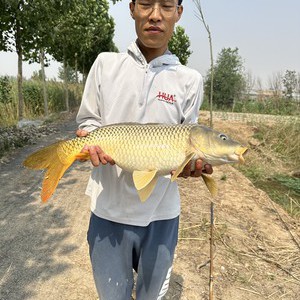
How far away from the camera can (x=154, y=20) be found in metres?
1.78

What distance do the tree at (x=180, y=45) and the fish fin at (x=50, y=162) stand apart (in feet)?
89.3

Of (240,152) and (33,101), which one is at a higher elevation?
(240,152)

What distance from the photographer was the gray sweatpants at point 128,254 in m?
1.83

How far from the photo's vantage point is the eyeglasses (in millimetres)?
1791

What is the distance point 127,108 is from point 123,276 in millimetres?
877

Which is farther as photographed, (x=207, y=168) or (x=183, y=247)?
(x=183, y=247)

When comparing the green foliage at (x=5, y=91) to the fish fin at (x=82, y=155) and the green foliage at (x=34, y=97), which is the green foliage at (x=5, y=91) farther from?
the fish fin at (x=82, y=155)

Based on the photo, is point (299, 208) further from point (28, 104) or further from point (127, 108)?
point (28, 104)

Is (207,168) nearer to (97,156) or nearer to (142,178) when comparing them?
(142,178)

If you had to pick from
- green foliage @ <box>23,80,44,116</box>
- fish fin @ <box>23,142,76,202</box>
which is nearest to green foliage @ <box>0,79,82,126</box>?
green foliage @ <box>23,80,44,116</box>

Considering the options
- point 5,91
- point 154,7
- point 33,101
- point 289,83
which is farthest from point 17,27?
point 289,83

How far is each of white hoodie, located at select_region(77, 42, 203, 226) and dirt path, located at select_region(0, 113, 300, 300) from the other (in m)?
1.53

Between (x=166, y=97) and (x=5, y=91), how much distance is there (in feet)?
41.5

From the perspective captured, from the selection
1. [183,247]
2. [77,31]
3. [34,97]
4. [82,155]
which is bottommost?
[183,247]
